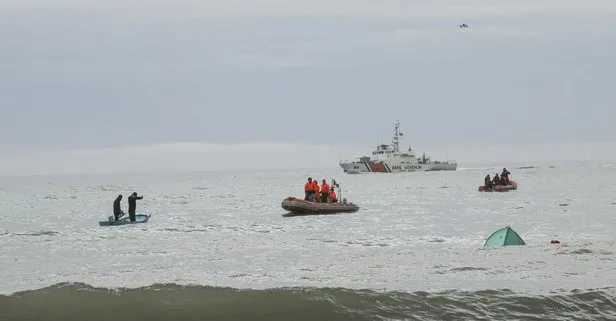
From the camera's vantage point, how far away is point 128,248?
92.9 ft

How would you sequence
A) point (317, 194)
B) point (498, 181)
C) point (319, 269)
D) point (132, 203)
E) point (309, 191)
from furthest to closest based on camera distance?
point (498, 181) < point (309, 191) < point (317, 194) < point (132, 203) < point (319, 269)

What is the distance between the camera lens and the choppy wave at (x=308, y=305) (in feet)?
40.6

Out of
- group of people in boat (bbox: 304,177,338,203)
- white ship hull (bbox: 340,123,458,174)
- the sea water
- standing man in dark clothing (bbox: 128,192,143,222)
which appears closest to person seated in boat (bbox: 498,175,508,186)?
the sea water

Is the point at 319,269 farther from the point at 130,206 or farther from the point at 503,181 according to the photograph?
the point at 503,181

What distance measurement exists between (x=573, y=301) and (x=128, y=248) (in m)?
19.1

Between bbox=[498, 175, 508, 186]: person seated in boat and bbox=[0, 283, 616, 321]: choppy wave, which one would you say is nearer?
bbox=[0, 283, 616, 321]: choppy wave

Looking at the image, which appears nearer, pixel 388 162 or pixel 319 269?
pixel 319 269

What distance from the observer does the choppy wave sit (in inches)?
487

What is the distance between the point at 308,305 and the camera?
12.9 metres

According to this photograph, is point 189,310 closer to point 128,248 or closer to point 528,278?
point 528,278

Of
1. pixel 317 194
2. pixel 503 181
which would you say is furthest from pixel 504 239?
pixel 503 181

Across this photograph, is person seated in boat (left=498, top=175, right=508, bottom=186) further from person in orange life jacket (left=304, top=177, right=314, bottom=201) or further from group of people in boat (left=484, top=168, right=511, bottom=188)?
person in orange life jacket (left=304, top=177, right=314, bottom=201)

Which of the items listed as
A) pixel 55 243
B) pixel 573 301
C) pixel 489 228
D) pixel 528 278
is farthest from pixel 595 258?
pixel 55 243

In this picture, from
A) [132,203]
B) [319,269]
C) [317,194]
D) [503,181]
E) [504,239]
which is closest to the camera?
[319,269]
